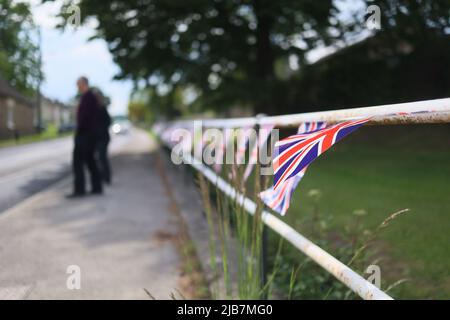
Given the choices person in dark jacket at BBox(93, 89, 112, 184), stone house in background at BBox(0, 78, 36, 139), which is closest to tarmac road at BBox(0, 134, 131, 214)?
person in dark jacket at BBox(93, 89, 112, 184)

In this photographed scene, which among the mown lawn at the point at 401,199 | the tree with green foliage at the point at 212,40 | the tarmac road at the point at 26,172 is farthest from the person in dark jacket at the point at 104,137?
the tree with green foliage at the point at 212,40

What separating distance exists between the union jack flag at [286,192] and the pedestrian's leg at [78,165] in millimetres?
5602

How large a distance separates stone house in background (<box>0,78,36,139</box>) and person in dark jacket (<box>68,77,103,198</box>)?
449 cm

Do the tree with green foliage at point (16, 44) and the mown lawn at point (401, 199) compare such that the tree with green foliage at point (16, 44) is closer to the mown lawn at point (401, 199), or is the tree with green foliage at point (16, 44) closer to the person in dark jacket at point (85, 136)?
the mown lawn at point (401, 199)

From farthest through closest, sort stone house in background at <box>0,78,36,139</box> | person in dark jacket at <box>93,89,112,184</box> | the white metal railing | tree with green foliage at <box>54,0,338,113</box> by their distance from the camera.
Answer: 1. tree with green foliage at <box>54,0,338,113</box>
2. person in dark jacket at <box>93,89,112,184</box>
3. stone house in background at <box>0,78,36,139</box>
4. the white metal railing

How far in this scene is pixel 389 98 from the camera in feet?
50.5

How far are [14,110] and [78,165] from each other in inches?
205

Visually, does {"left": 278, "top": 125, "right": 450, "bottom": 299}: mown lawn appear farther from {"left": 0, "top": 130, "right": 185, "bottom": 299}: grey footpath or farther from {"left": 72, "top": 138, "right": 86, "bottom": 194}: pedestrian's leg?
{"left": 72, "top": 138, "right": 86, "bottom": 194}: pedestrian's leg

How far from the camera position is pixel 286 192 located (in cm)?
223

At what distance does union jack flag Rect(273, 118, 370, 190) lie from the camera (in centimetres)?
179

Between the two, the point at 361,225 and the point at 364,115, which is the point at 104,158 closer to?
the point at 361,225

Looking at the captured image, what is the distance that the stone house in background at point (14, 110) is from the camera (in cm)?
226
